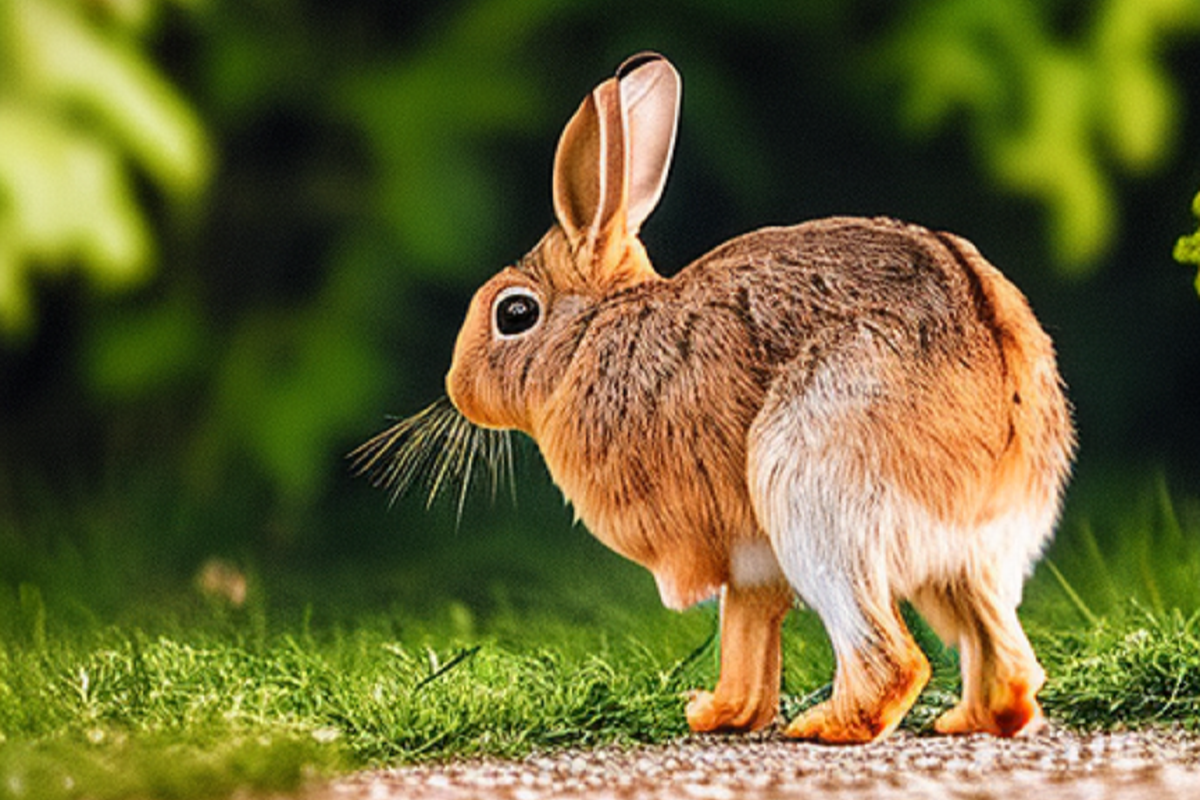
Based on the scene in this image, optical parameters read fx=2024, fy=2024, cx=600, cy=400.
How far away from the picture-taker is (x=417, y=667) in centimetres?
443

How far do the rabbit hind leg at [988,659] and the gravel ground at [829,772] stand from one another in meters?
0.05

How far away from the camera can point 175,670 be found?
433 centimetres

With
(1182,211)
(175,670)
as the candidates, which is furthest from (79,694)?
(1182,211)

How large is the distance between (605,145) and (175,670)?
4.75 ft

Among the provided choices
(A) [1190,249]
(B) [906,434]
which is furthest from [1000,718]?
(A) [1190,249]

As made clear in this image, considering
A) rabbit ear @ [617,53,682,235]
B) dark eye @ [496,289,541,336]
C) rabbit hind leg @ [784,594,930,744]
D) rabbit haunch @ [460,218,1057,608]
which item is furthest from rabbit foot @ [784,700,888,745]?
rabbit ear @ [617,53,682,235]

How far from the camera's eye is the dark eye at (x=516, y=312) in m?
4.37

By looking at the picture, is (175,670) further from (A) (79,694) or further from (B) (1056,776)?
(B) (1056,776)

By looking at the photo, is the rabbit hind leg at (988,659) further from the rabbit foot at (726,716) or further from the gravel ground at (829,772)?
the rabbit foot at (726,716)

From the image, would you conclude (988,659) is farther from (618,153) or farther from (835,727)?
(618,153)

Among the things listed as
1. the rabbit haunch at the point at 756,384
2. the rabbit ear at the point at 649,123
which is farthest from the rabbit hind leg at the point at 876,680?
the rabbit ear at the point at 649,123

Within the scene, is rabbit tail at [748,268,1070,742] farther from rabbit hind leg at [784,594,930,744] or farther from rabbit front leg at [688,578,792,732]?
rabbit front leg at [688,578,792,732]

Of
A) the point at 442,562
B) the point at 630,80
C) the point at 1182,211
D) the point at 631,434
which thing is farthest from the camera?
the point at 1182,211

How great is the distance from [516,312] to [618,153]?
409 millimetres
